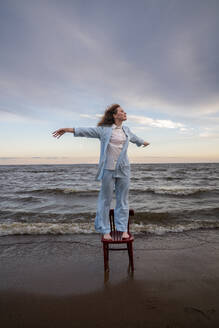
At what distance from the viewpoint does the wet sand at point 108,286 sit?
2.35m

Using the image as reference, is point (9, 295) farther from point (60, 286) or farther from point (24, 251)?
point (24, 251)

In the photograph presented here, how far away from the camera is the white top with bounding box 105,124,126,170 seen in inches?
127

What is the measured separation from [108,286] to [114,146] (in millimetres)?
2028

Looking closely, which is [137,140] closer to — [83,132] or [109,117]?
[109,117]

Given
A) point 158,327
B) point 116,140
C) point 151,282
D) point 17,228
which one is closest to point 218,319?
point 158,327

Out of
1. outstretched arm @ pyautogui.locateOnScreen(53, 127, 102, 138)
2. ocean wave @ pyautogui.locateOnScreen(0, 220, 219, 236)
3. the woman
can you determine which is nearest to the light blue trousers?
the woman

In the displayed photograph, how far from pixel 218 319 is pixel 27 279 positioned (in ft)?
8.47

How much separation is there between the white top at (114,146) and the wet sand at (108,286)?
173 centimetres

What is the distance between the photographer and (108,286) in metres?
3.01

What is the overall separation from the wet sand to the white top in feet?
5.68

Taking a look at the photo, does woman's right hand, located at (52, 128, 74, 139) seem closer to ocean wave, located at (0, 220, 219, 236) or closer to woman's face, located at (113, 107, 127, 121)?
woman's face, located at (113, 107, 127, 121)

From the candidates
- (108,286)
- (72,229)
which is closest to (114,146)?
(108,286)

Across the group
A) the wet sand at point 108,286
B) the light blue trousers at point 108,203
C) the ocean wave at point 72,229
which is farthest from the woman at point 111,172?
the ocean wave at point 72,229

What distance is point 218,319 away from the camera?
2303 millimetres
